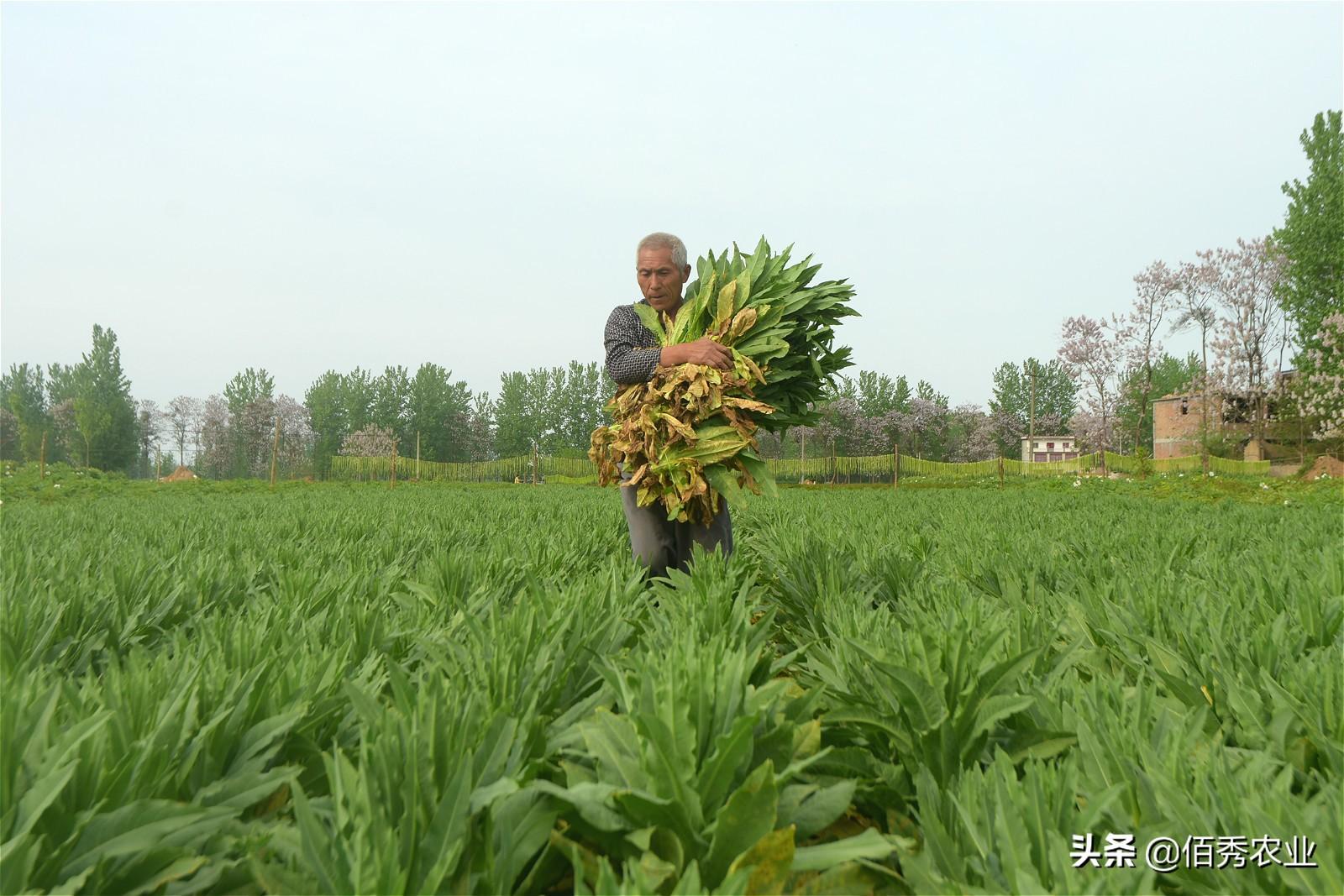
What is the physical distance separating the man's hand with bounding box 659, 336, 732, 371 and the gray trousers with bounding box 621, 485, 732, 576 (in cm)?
87

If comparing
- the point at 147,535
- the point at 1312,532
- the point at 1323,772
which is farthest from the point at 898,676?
the point at 147,535

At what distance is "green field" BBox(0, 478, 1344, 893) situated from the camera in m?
1.17

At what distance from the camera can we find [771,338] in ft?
12.3

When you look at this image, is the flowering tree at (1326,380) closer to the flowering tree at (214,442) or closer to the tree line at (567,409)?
the tree line at (567,409)

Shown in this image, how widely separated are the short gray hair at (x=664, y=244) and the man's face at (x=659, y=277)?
0.02 metres

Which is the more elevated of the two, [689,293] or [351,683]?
[689,293]

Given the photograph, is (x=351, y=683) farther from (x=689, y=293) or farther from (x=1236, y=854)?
(x=689, y=293)

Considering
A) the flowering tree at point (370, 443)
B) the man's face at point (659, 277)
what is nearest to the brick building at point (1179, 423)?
the man's face at point (659, 277)

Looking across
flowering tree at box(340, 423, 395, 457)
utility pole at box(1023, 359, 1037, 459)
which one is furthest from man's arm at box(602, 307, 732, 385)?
flowering tree at box(340, 423, 395, 457)

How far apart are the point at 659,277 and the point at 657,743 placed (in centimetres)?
322

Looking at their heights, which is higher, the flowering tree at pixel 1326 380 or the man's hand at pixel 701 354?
the flowering tree at pixel 1326 380

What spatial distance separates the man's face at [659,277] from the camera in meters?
4.13

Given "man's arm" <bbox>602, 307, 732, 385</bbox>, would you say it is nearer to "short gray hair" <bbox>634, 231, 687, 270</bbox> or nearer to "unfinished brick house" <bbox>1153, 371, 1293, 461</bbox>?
"short gray hair" <bbox>634, 231, 687, 270</bbox>

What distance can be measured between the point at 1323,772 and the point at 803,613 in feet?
7.22
